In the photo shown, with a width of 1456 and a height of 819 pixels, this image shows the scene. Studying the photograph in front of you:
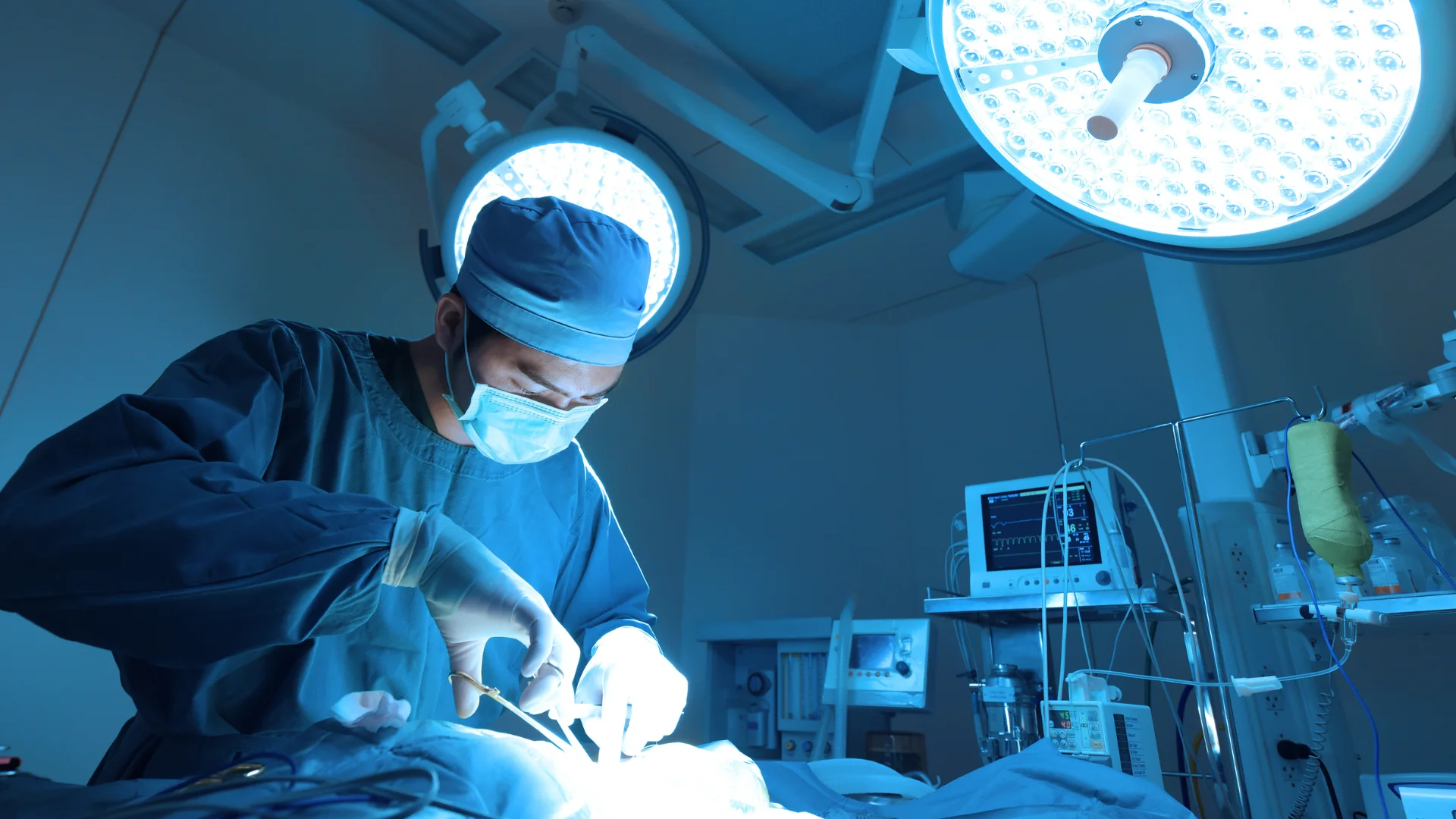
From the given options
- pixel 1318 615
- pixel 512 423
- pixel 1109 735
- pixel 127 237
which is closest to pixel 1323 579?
pixel 1318 615

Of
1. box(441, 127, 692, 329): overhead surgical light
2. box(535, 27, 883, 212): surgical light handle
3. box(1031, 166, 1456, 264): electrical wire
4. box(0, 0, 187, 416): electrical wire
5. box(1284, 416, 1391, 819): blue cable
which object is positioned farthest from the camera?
box(535, 27, 883, 212): surgical light handle

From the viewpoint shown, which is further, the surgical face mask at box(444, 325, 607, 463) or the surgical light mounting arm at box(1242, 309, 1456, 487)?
the surgical light mounting arm at box(1242, 309, 1456, 487)

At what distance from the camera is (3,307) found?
166 centimetres

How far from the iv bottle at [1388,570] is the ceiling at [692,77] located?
1.34m

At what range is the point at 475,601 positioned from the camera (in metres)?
0.97

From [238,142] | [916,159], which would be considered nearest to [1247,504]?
[916,159]

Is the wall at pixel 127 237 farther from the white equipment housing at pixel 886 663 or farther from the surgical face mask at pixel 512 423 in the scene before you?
the white equipment housing at pixel 886 663

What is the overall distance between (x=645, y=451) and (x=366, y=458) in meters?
1.62

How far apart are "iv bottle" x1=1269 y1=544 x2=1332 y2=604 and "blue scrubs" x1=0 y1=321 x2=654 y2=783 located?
1145 millimetres

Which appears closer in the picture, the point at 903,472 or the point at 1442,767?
the point at 1442,767

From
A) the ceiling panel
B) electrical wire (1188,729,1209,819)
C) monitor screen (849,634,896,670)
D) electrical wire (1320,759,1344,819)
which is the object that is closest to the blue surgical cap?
the ceiling panel

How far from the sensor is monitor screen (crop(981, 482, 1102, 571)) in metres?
1.95

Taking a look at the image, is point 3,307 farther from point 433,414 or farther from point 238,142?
point 433,414

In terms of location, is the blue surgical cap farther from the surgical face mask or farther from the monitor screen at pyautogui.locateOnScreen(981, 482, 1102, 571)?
the monitor screen at pyautogui.locateOnScreen(981, 482, 1102, 571)
